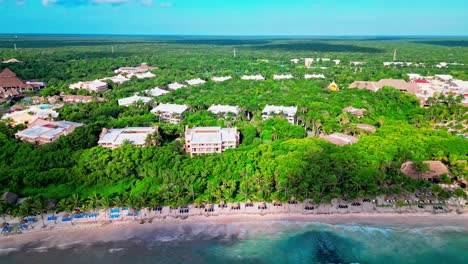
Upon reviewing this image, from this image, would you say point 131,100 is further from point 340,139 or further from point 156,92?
point 340,139

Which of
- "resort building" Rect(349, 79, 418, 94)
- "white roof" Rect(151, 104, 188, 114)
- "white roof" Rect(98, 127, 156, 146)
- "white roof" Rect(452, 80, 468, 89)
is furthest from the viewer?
"white roof" Rect(452, 80, 468, 89)

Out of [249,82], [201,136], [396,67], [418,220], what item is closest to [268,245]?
[418,220]

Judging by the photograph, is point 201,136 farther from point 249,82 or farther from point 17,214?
point 249,82

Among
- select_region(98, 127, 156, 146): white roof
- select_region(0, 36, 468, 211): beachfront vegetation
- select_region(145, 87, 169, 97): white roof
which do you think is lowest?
select_region(0, 36, 468, 211): beachfront vegetation

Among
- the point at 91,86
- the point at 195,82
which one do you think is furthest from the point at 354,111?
the point at 91,86

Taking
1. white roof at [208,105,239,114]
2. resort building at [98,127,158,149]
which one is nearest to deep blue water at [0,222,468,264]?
resort building at [98,127,158,149]

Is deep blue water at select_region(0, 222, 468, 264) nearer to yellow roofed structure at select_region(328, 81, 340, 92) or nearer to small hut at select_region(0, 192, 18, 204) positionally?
→ small hut at select_region(0, 192, 18, 204)

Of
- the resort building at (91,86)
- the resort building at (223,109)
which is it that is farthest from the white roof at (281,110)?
the resort building at (91,86)
